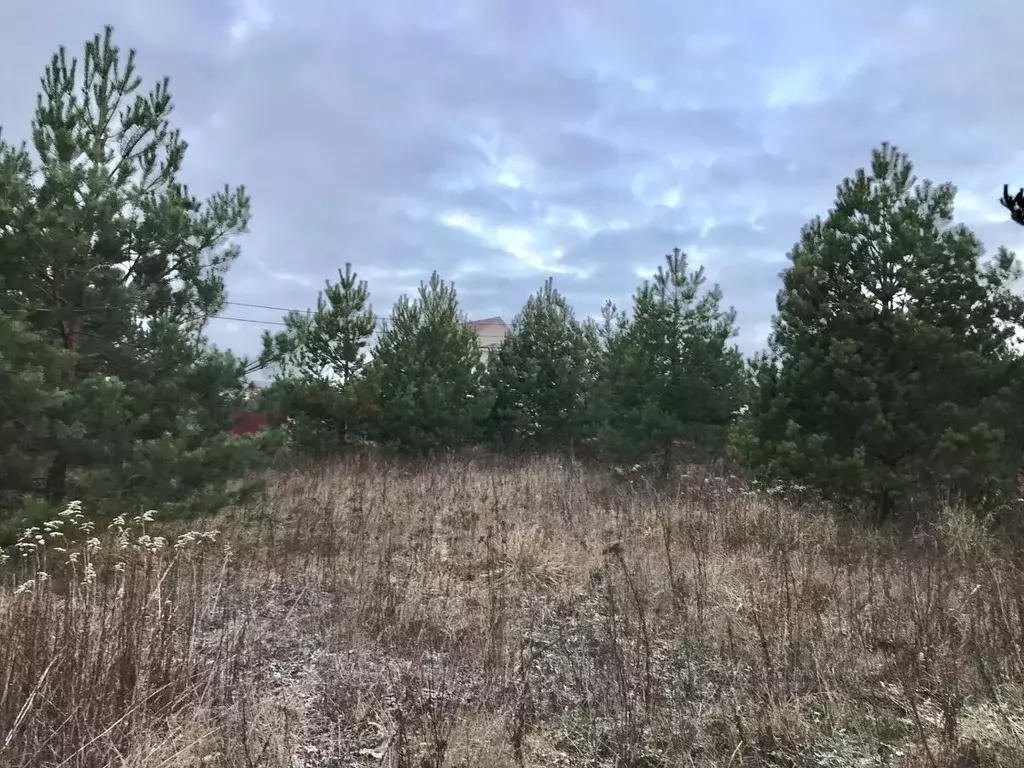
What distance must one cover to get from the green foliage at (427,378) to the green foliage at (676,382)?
11.1 feet

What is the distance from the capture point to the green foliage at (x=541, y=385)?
14484mm

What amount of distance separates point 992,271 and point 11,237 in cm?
945

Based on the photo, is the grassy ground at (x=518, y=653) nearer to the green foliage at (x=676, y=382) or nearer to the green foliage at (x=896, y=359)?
the green foliage at (x=896, y=359)

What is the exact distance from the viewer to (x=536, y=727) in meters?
3.04

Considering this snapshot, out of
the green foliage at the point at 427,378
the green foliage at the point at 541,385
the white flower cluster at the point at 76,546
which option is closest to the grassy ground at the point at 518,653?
the white flower cluster at the point at 76,546

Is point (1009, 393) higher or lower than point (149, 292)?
lower

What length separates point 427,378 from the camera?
43.1 ft

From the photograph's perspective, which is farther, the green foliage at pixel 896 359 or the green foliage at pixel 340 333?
the green foliage at pixel 340 333

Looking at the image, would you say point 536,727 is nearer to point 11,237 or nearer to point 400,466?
point 11,237

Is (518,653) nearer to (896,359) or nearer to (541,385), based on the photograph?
(896,359)

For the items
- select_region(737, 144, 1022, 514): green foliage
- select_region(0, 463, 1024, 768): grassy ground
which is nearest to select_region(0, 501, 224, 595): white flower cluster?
select_region(0, 463, 1024, 768): grassy ground

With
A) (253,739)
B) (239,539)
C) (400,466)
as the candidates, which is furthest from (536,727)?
(400,466)

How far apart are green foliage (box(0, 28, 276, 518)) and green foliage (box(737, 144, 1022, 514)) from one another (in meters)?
6.00

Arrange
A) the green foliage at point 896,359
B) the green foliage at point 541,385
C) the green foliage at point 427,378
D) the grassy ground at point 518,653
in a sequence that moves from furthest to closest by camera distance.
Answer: the green foliage at point 541,385
the green foliage at point 427,378
the green foliage at point 896,359
the grassy ground at point 518,653
